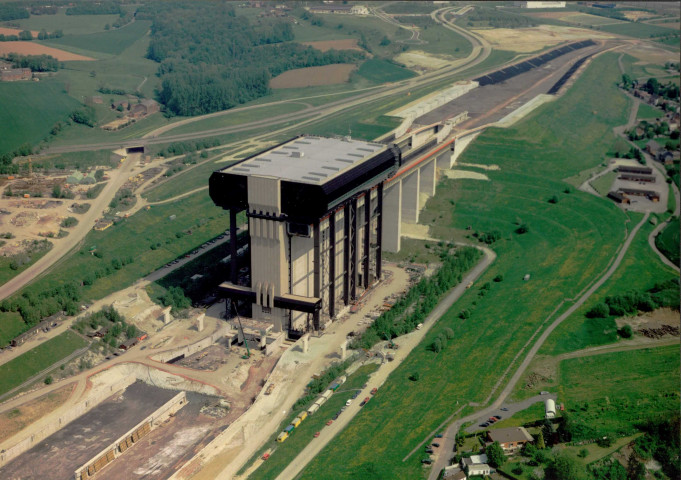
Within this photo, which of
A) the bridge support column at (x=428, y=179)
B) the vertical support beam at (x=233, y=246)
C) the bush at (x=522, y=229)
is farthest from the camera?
the bridge support column at (x=428, y=179)

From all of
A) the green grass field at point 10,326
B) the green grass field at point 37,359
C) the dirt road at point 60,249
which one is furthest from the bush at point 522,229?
the green grass field at point 10,326

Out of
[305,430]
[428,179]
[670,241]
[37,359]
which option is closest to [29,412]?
[37,359]

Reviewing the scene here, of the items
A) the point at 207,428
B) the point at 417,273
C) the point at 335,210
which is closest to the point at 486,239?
the point at 417,273

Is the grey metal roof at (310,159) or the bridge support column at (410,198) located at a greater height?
the grey metal roof at (310,159)

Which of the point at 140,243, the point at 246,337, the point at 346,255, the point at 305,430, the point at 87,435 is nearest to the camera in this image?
the point at 305,430

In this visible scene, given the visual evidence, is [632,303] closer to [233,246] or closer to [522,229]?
[522,229]

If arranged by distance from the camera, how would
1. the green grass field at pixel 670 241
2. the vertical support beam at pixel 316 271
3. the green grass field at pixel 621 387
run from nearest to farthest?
the green grass field at pixel 621 387 < the vertical support beam at pixel 316 271 < the green grass field at pixel 670 241

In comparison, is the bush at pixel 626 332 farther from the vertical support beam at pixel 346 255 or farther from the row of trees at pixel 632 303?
the vertical support beam at pixel 346 255
